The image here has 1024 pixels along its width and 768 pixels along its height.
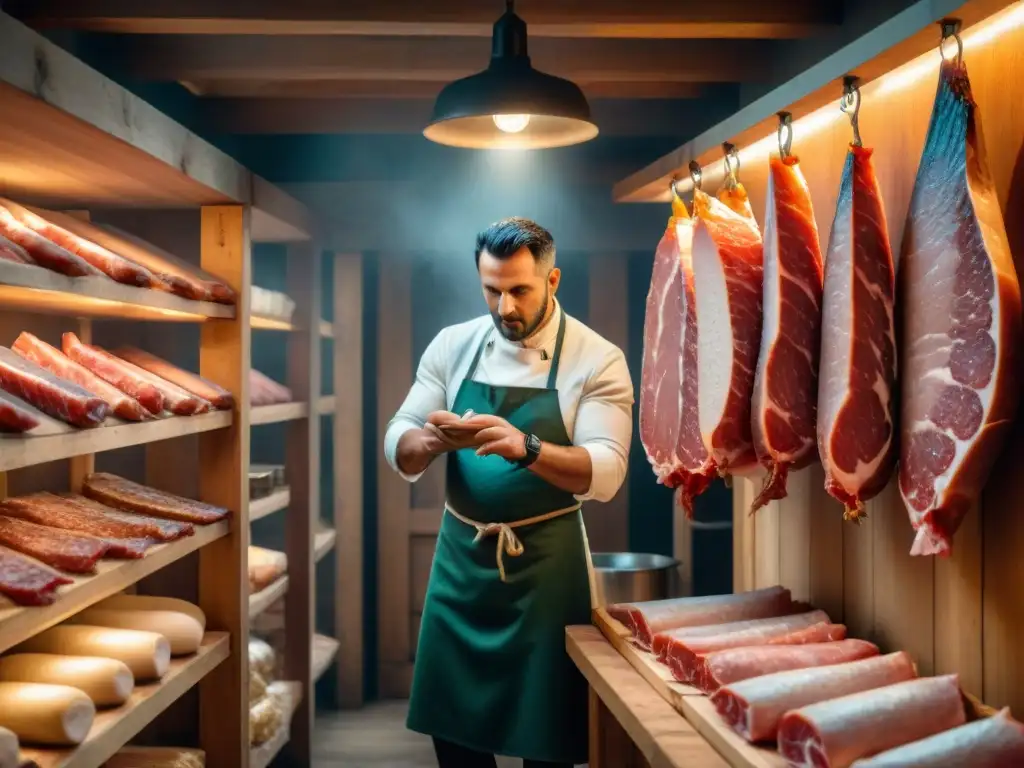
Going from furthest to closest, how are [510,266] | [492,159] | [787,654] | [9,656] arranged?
[492,159]
[510,266]
[9,656]
[787,654]

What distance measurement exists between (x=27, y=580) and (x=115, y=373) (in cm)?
84

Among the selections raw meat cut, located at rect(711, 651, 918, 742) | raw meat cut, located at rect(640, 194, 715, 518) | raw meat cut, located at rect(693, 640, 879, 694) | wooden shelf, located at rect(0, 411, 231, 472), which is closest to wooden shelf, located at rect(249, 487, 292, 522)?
wooden shelf, located at rect(0, 411, 231, 472)

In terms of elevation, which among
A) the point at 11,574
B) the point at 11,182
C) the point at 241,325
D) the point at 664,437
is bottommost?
the point at 11,574

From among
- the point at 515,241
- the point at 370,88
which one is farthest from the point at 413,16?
the point at 370,88

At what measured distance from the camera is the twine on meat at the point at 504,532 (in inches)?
121

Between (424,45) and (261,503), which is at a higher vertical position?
(424,45)

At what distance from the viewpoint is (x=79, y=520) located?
2838 millimetres

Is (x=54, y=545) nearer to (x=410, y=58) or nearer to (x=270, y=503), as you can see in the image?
(x=270, y=503)

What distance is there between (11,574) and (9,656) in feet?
2.05

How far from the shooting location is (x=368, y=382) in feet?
18.7

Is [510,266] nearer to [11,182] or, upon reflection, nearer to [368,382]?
[11,182]

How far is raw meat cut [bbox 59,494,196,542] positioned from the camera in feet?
9.51

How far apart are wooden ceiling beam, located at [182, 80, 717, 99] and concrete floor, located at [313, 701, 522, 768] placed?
2722mm

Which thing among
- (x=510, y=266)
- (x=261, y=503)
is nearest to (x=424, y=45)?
(x=510, y=266)
